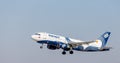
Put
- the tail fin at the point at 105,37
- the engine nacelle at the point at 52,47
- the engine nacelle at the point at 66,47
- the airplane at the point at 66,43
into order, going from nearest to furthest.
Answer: the airplane at the point at 66,43, the engine nacelle at the point at 52,47, the engine nacelle at the point at 66,47, the tail fin at the point at 105,37

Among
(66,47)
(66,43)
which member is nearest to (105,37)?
(66,43)

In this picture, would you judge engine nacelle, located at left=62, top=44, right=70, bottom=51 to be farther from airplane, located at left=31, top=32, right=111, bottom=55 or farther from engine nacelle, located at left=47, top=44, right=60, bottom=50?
engine nacelle, located at left=47, top=44, right=60, bottom=50

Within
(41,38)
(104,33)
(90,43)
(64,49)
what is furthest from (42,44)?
(104,33)

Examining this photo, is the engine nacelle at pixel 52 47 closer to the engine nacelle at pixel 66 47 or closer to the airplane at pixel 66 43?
the airplane at pixel 66 43

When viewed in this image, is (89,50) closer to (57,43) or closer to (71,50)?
(71,50)

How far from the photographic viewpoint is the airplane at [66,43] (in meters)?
116

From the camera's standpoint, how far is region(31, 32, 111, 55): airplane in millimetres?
115562

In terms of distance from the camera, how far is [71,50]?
124 metres

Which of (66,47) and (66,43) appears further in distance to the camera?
(66,43)

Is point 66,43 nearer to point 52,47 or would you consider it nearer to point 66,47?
point 66,47

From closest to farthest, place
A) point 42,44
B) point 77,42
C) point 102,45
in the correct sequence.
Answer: point 42,44, point 77,42, point 102,45

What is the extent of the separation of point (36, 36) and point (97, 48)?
27.6m

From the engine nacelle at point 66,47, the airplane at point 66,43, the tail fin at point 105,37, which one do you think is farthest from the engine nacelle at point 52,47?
the tail fin at point 105,37

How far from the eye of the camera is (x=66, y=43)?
121188 mm
